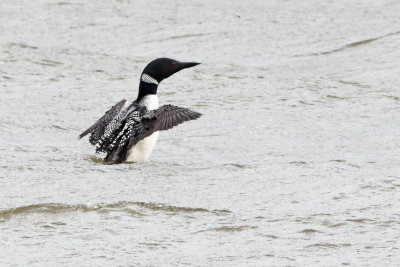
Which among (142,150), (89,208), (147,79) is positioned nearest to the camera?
(89,208)

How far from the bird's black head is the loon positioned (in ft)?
0.30

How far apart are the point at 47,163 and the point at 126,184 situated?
957 mm

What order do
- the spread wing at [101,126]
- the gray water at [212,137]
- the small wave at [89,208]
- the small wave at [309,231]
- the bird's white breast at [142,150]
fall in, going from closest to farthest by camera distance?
the gray water at [212,137] → the small wave at [309,231] → the small wave at [89,208] → the bird's white breast at [142,150] → the spread wing at [101,126]

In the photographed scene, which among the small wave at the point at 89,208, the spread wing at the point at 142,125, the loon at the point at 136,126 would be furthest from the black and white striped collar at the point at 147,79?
the small wave at the point at 89,208

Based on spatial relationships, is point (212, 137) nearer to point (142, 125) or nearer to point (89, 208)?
point (142, 125)

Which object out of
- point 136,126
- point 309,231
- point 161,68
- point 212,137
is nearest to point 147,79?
point 161,68

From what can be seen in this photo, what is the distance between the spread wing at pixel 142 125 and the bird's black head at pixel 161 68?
683mm

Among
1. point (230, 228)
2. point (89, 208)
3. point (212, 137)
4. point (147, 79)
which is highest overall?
point (147, 79)

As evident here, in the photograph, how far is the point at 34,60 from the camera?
41.6 ft

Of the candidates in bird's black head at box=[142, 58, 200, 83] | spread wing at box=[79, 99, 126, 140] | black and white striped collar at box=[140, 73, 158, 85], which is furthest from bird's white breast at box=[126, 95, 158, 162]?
bird's black head at box=[142, 58, 200, 83]

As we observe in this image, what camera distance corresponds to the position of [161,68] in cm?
944

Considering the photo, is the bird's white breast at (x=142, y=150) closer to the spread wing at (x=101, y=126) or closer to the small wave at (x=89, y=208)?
the spread wing at (x=101, y=126)

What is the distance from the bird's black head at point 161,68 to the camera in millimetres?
9352

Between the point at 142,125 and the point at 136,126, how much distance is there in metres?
0.06
